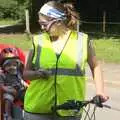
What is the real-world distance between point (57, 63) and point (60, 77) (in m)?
0.11

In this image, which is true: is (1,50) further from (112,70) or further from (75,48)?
(112,70)

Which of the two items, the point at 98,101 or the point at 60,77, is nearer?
the point at 98,101

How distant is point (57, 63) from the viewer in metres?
4.42

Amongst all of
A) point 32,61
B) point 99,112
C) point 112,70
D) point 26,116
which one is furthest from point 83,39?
point 112,70

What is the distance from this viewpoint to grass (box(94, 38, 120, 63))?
17.7 m

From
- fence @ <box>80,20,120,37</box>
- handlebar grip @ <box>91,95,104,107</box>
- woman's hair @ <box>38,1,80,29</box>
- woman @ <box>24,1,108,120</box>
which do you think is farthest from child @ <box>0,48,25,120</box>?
fence @ <box>80,20,120,37</box>

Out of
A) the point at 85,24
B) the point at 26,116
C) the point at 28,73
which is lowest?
the point at 85,24

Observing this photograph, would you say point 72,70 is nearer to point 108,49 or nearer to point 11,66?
point 11,66

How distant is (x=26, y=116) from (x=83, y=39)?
2.33ft

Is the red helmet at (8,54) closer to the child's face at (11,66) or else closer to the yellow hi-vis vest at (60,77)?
the child's face at (11,66)

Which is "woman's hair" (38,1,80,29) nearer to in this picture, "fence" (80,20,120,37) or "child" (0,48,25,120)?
"child" (0,48,25,120)

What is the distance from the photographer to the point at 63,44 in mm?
4508

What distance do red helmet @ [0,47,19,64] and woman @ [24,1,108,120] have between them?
2.16 meters

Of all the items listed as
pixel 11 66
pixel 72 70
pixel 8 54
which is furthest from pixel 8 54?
pixel 72 70
